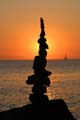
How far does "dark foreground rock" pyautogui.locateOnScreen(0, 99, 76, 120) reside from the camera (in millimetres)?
20297

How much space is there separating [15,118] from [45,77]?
2.49 m

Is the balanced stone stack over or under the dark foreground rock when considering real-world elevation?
over

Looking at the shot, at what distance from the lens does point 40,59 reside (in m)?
20.8

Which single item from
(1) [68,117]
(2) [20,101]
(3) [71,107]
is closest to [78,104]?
(3) [71,107]

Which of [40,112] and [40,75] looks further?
[40,75]

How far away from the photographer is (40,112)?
20.5 meters

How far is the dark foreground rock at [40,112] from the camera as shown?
66.6ft

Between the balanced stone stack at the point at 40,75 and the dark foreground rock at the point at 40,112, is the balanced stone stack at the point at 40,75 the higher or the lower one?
the higher one

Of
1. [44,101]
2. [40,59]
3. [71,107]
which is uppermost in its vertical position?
[40,59]

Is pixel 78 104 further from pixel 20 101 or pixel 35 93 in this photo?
pixel 35 93

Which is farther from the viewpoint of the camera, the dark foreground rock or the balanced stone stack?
the balanced stone stack

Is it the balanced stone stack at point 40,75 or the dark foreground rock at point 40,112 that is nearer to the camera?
the dark foreground rock at point 40,112

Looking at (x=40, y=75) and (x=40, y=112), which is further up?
(x=40, y=75)

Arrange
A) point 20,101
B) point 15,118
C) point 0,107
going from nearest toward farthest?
point 15,118 < point 0,107 < point 20,101
